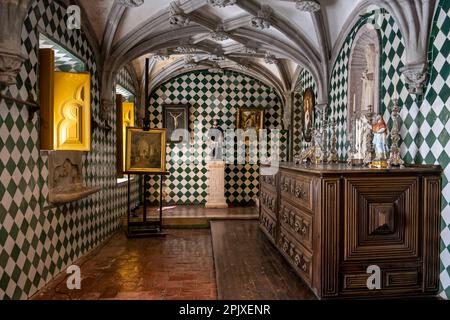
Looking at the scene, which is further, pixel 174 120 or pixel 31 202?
pixel 174 120

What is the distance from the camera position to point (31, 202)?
407 centimetres

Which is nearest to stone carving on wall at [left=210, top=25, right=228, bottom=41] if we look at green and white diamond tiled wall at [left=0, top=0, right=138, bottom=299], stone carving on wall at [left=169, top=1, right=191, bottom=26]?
stone carving on wall at [left=169, top=1, right=191, bottom=26]

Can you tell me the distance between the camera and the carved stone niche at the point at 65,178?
458 centimetres

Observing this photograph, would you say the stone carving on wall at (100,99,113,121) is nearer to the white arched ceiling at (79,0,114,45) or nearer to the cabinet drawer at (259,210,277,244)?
the white arched ceiling at (79,0,114,45)

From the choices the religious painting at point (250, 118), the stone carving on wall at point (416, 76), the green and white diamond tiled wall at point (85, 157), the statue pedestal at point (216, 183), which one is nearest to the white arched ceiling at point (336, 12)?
the green and white diamond tiled wall at point (85, 157)

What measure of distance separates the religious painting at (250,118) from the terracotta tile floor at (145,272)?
431cm

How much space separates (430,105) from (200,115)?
7.48 m

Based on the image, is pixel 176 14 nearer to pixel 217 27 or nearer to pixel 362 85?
pixel 217 27

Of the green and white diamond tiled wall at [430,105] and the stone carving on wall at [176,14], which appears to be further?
the stone carving on wall at [176,14]

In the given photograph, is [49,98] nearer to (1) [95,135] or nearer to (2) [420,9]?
(1) [95,135]

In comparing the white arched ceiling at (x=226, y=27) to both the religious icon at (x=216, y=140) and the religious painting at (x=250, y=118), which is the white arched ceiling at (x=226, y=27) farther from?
the religious icon at (x=216, y=140)

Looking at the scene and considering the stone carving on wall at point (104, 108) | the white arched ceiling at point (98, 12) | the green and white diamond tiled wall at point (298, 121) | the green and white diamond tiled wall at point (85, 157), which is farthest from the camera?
the green and white diamond tiled wall at point (298, 121)

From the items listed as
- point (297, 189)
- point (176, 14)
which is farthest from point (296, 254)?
point (176, 14)

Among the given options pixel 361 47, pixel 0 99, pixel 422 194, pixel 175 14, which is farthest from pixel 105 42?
pixel 422 194
